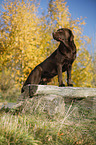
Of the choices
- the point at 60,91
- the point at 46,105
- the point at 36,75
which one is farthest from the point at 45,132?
the point at 36,75

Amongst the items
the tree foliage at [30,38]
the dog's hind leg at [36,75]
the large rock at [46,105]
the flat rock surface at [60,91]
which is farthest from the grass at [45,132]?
the tree foliage at [30,38]

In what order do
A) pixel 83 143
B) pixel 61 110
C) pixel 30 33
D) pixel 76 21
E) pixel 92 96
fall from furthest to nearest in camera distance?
1. pixel 76 21
2. pixel 30 33
3. pixel 92 96
4. pixel 61 110
5. pixel 83 143

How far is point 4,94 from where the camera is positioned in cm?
835

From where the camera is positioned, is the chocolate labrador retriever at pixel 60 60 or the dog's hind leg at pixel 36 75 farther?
the dog's hind leg at pixel 36 75

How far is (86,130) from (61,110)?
693 millimetres

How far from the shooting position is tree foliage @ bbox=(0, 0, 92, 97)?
742 centimetres

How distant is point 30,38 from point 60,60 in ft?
15.0

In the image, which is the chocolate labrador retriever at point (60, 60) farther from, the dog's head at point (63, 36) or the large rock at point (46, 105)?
the large rock at point (46, 105)

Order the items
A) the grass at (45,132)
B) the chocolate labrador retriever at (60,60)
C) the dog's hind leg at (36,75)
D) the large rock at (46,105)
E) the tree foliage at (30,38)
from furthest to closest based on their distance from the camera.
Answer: the tree foliage at (30,38) < the dog's hind leg at (36,75) < the chocolate labrador retriever at (60,60) < the large rock at (46,105) < the grass at (45,132)

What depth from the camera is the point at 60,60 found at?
3336 millimetres

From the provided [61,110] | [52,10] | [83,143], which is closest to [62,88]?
[61,110]

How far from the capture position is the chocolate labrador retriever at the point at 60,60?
10.8 feet

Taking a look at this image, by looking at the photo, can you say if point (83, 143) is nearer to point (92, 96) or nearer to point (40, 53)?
point (92, 96)

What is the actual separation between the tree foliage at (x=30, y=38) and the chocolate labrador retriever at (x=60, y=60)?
3.66m
